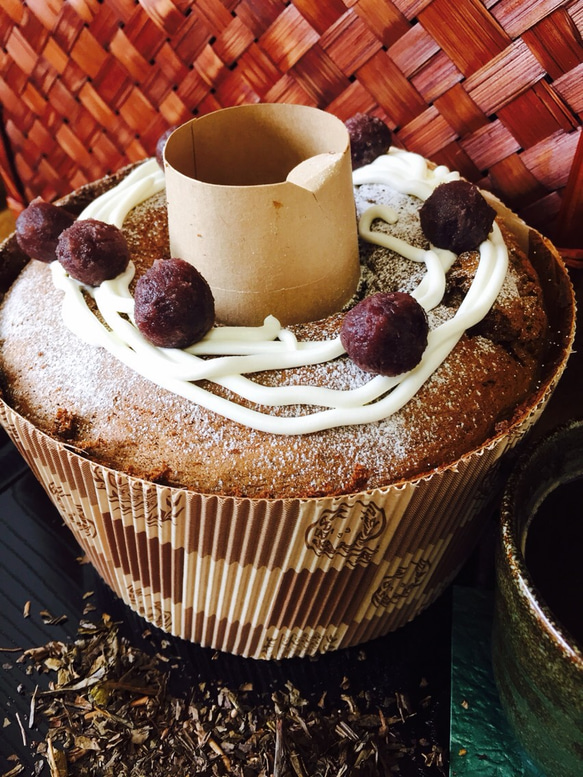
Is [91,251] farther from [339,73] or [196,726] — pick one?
[196,726]

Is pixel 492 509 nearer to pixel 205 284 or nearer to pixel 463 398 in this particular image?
pixel 463 398

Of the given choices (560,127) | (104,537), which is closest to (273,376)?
(104,537)

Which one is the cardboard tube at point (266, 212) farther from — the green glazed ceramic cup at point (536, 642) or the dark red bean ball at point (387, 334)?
the green glazed ceramic cup at point (536, 642)

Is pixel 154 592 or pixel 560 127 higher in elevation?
pixel 560 127

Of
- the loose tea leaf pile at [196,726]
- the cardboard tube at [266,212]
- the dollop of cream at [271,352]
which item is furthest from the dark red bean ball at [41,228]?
the loose tea leaf pile at [196,726]

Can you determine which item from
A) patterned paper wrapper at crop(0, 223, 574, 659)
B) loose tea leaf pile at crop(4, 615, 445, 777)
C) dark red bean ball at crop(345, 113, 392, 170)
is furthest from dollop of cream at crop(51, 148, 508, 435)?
loose tea leaf pile at crop(4, 615, 445, 777)
